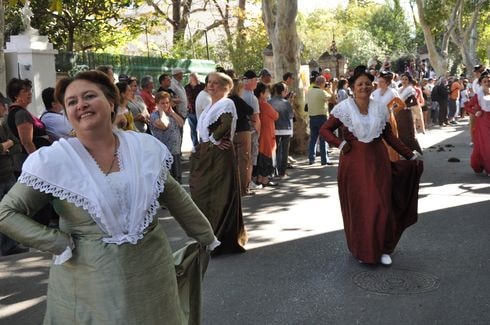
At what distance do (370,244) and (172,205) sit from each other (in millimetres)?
3324

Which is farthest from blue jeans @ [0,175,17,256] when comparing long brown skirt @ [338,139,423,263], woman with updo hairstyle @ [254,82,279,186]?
woman with updo hairstyle @ [254,82,279,186]

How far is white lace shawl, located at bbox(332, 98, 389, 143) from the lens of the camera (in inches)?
229

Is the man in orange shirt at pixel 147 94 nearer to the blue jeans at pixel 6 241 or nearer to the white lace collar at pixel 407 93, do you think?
the blue jeans at pixel 6 241

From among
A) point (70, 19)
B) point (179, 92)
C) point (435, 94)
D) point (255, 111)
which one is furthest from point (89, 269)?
point (435, 94)

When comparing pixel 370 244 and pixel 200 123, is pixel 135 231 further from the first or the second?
pixel 200 123

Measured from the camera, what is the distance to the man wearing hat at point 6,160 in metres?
6.45

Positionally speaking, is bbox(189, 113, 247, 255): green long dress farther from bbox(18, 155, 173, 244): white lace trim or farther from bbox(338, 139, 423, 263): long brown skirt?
bbox(18, 155, 173, 244): white lace trim

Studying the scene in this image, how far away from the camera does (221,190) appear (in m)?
6.55

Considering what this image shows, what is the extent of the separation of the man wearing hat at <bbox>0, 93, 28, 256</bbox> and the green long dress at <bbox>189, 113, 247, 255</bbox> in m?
2.00

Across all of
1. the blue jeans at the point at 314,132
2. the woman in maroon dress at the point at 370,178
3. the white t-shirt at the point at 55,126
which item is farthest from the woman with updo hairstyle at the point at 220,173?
the blue jeans at the point at 314,132

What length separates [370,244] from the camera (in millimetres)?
5793

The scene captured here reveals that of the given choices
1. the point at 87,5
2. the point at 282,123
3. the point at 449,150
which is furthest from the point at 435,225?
the point at 87,5

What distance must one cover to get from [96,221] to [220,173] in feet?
13.1

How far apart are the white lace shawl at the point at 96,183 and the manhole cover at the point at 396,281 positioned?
3082mm
